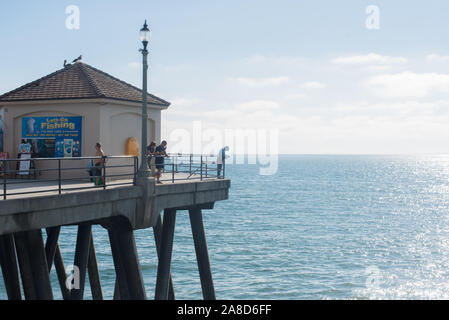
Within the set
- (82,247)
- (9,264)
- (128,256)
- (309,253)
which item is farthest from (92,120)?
(309,253)

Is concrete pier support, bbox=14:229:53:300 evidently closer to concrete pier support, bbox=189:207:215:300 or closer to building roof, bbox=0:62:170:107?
building roof, bbox=0:62:170:107

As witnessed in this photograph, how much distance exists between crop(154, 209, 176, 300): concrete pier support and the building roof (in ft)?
13.5

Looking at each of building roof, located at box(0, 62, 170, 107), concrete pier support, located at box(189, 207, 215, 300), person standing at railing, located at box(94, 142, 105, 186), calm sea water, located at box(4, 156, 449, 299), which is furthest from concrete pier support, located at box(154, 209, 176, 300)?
calm sea water, located at box(4, 156, 449, 299)

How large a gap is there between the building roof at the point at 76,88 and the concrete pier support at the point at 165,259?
4.12 m

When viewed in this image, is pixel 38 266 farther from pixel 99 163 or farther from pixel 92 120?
pixel 92 120

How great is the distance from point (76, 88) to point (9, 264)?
6429 mm

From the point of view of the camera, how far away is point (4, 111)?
18.9 meters

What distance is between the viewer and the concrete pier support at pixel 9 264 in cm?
1805

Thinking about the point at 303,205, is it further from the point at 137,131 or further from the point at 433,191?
the point at 137,131

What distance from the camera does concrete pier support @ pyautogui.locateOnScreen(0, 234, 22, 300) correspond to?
18052mm

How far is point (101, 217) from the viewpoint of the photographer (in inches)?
526

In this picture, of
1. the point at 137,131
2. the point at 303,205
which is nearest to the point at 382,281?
the point at 137,131
